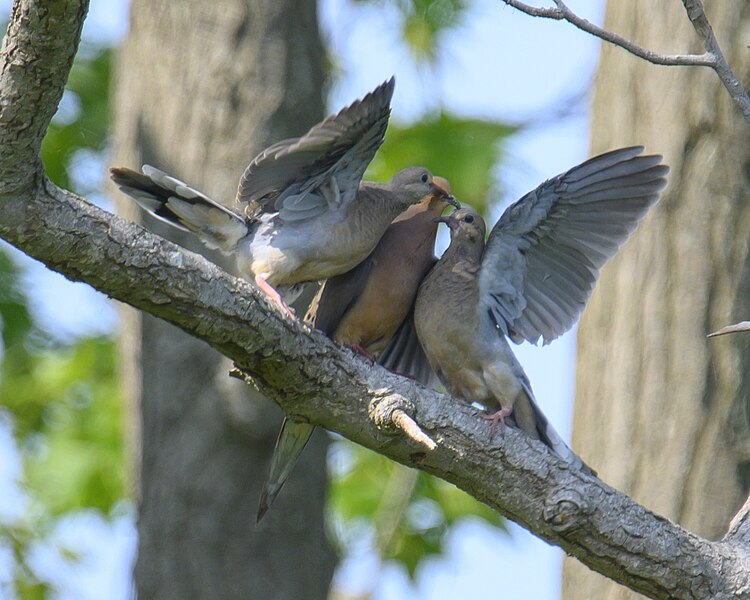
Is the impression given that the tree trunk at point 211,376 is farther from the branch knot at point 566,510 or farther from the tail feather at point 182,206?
the branch knot at point 566,510

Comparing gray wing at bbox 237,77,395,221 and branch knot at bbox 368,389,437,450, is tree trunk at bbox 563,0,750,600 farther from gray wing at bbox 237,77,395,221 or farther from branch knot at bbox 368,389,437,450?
branch knot at bbox 368,389,437,450

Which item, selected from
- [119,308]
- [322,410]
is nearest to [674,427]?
[322,410]

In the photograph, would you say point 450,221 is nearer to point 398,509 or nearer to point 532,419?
point 532,419

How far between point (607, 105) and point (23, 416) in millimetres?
4744

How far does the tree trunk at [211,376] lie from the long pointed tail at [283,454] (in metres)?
1.33

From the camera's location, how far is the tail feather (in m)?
3.86

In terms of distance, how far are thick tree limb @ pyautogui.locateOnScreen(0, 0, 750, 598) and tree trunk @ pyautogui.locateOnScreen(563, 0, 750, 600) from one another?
111 cm

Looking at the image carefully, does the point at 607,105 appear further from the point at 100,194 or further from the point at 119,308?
the point at 100,194

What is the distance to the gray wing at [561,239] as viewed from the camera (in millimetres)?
4223

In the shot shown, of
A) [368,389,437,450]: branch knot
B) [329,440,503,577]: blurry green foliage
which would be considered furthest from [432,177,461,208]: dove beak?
[329,440,503,577]: blurry green foliage

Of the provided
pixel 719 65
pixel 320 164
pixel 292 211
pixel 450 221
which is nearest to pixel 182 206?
pixel 292 211

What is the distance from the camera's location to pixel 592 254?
430cm

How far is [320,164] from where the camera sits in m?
4.06

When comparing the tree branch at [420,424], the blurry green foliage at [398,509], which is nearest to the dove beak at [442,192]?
the tree branch at [420,424]
